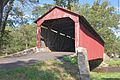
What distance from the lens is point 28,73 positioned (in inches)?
345

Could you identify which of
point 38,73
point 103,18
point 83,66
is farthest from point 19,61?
point 103,18

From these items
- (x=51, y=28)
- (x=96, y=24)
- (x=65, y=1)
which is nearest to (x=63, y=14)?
(x=51, y=28)

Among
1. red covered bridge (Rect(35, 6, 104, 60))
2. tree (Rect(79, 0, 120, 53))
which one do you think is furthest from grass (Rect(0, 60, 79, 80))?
tree (Rect(79, 0, 120, 53))

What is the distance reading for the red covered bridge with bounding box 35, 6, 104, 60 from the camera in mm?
17438

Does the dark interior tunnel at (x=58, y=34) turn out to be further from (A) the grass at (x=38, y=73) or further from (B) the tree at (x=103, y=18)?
(B) the tree at (x=103, y=18)

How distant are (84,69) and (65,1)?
20.9 metres

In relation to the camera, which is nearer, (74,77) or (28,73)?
(28,73)

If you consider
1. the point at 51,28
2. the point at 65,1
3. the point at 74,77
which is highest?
the point at 65,1

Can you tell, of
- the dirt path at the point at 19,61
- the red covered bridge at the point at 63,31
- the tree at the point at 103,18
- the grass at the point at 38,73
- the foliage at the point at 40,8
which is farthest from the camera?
the tree at the point at 103,18

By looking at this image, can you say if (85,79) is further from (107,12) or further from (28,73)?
(107,12)

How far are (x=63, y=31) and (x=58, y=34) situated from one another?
1951mm

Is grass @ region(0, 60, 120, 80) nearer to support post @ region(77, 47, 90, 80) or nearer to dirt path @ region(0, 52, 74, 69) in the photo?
dirt path @ region(0, 52, 74, 69)

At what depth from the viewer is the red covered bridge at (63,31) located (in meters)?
17.4

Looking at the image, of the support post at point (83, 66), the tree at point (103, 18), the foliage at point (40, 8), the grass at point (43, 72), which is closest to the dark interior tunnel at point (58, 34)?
the foliage at point (40, 8)
